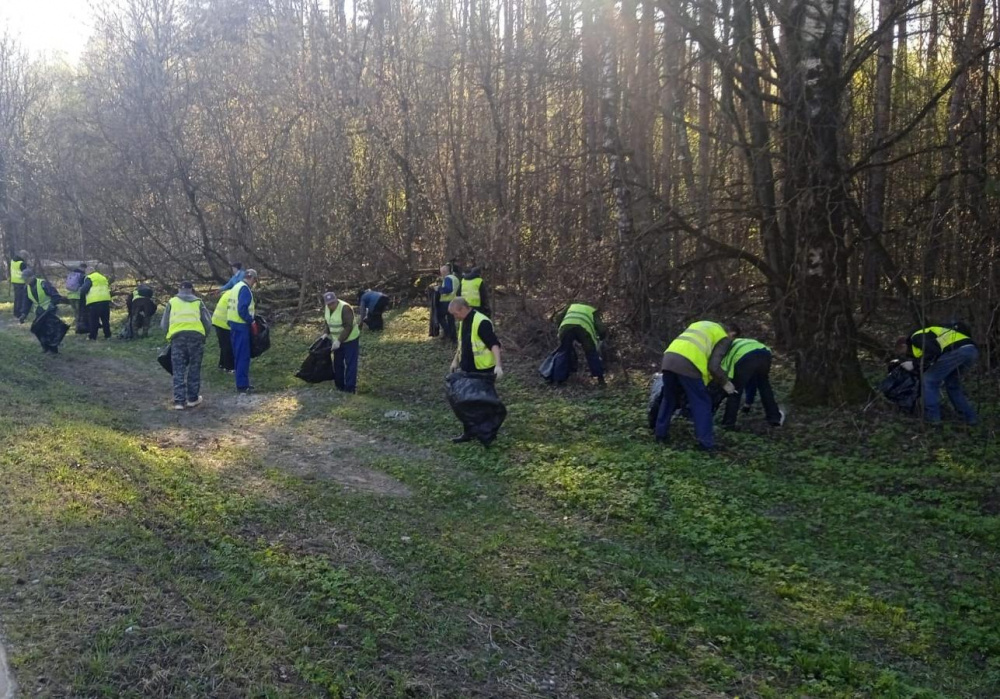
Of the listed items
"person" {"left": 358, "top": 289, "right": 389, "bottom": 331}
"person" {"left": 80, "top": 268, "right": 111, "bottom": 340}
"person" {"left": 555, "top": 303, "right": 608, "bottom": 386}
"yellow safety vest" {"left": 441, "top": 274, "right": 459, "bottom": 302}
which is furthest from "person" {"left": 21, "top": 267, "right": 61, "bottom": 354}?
"person" {"left": 555, "top": 303, "right": 608, "bottom": 386}

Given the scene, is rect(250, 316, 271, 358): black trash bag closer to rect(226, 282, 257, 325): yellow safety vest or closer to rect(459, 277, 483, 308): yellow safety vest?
rect(226, 282, 257, 325): yellow safety vest

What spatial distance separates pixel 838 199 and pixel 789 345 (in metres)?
3.95

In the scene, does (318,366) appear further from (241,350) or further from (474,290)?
(474,290)

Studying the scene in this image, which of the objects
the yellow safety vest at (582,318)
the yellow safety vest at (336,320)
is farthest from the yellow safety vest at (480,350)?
the yellow safety vest at (336,320)

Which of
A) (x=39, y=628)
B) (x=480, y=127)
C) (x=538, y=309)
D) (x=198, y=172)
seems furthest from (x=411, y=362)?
(x=39, y=628)

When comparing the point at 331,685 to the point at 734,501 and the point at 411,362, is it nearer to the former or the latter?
the point at 734,501

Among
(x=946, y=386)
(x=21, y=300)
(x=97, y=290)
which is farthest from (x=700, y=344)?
(x=21, y=300)

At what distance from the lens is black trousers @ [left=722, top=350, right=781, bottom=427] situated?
10.3 meters

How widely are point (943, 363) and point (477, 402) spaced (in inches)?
216

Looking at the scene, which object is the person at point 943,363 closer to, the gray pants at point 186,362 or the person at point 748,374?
the person at point 748,374

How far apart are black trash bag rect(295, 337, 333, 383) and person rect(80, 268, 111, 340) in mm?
7953

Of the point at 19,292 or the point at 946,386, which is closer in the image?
the point at 946,386

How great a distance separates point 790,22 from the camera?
10.5 m

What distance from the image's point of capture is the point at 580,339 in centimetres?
1344
